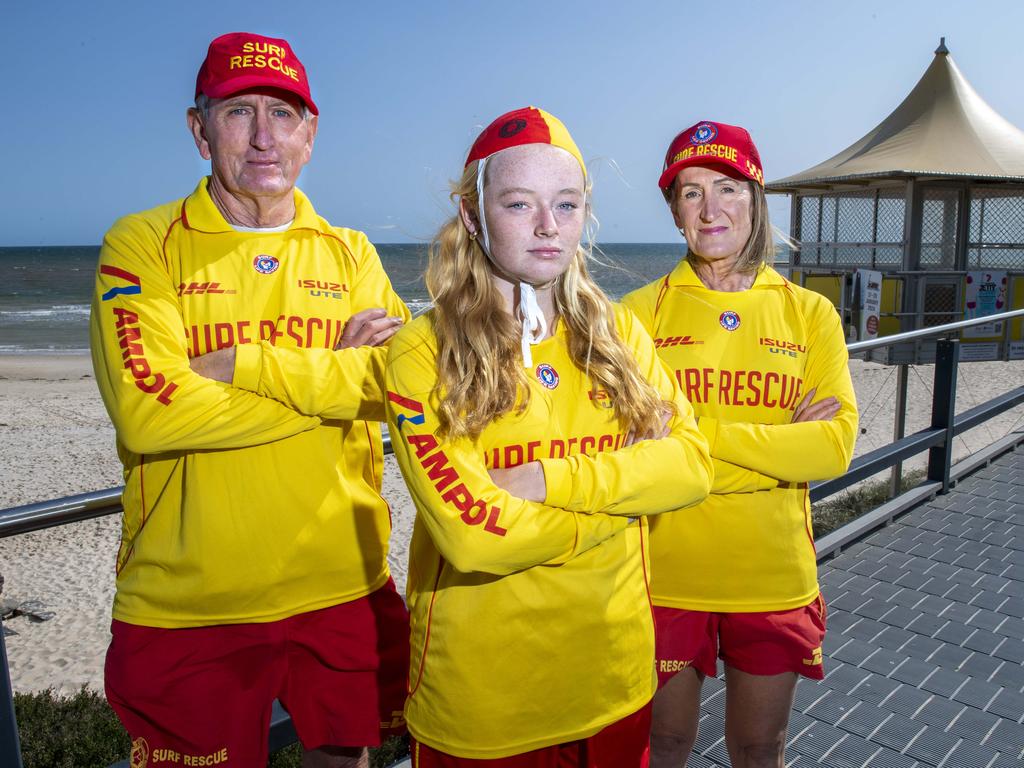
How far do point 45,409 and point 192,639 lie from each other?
14.4 meters

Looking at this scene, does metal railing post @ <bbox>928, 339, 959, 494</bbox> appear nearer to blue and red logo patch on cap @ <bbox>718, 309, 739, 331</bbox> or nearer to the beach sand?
the beach sand

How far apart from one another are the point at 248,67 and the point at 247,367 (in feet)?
2.15

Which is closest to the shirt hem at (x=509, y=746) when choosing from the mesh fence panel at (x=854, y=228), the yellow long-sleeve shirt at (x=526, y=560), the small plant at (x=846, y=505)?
the yellow long-sleeve shirt at (x=526, y=560)

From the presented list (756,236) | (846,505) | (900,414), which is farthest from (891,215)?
(756,236)

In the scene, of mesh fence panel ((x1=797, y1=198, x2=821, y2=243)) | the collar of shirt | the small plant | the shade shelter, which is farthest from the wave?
the collar of shirt

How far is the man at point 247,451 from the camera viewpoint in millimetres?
1671

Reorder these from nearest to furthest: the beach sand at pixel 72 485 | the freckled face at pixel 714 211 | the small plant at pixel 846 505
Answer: the freckled face at pixel 714 211
the beach sand at pixel 72 485
the small plant at pixel 846 505

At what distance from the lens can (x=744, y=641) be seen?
1.98 metres

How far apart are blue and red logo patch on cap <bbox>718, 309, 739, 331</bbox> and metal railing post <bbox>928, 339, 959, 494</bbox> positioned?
336 centimetres

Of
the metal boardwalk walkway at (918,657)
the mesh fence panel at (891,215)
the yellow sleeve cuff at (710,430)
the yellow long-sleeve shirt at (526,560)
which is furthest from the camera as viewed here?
the mesh fence panel at (891,215)

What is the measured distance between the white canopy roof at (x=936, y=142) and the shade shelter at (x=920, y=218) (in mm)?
33

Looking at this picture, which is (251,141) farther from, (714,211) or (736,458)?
(736,458)

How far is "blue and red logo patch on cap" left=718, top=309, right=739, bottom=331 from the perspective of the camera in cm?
207

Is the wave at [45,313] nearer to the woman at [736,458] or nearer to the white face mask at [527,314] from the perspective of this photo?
the woman at [736,458]
